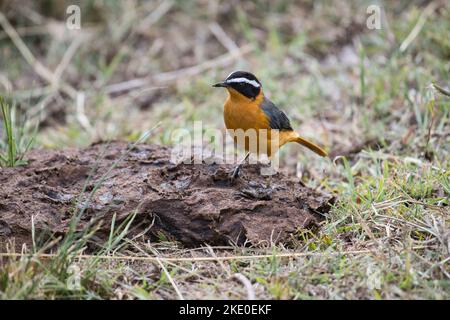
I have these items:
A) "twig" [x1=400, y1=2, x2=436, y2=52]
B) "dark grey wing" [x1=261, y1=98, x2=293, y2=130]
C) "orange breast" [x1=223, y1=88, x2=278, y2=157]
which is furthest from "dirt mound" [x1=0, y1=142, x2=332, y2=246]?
"twig" [x1=400, y1=2, x2=436, y2=52]

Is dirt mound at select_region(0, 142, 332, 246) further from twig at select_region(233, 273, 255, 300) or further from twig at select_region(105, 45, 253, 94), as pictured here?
twig at select_region(105, 45, 253, 94)

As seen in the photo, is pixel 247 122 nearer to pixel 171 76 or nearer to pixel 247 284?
pixel 247 284

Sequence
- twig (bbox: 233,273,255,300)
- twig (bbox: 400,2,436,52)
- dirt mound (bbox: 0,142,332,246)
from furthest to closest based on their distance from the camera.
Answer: twig (bbox: 400,2,436,52)
dirt mound (bbox: 0,142,332,246)
twig (bbox: 233,273,255,300)

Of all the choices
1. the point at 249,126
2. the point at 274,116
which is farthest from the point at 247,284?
the point at 274,116

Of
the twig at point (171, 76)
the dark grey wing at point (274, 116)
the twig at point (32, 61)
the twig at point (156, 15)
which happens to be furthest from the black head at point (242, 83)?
the twig at point (156, 15)

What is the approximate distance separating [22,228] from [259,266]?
1673 mm

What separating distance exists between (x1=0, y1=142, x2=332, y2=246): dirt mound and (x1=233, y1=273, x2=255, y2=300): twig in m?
0.48

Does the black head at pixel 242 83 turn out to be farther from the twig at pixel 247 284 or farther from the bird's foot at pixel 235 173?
the twig at pixel 247 284

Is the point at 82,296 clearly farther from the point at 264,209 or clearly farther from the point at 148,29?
the point at 148,29

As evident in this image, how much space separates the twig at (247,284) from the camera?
3639 mm

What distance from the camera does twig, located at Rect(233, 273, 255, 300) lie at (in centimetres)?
364

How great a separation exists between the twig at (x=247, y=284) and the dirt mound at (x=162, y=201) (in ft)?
1.59

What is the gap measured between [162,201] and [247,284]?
1034 millimetres

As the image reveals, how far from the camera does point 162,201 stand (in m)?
4.41
